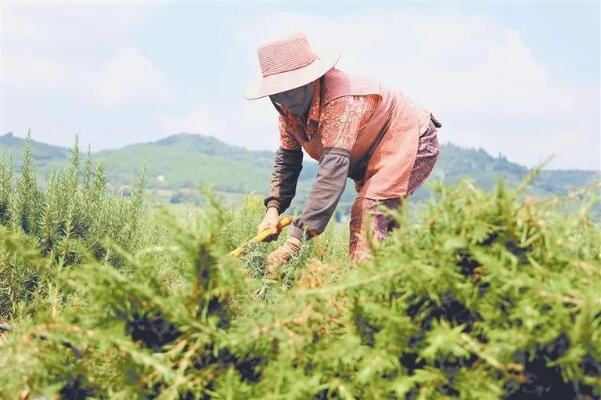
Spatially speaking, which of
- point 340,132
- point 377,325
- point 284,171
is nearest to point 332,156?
point 340,132

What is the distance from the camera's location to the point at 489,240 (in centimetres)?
180

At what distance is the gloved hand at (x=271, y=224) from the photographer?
4.49 meters

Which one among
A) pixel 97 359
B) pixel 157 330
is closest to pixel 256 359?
pixel 157 330

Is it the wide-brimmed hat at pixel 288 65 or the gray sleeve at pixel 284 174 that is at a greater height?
the wide-brimmed hat at pixel 288 65

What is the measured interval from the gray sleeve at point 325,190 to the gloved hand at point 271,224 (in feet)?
0.50

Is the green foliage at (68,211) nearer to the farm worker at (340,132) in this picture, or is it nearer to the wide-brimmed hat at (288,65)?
the farm worker at (340,132)

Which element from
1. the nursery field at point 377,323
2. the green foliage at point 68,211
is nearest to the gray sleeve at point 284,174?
the green foliage at point 68,211

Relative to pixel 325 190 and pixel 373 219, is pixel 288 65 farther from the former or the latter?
pixel 373 219

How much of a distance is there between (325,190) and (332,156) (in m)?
0.22

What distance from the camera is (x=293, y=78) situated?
4121mm

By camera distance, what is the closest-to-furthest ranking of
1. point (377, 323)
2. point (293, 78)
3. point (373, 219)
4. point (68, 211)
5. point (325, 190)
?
point (377, 323) < point (293, 78) < point (325, 190) < point (373, 219) < point (68, 211)

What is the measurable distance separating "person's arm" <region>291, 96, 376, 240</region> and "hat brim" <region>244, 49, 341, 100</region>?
0.78ft

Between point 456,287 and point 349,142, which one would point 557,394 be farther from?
point 349,142

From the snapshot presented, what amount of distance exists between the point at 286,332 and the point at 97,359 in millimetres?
540
